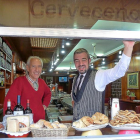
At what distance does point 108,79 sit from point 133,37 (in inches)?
39.7

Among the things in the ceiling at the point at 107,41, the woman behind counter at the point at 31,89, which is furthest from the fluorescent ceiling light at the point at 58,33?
the woman behind counter at the point at 31,89

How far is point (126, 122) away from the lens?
1.36m

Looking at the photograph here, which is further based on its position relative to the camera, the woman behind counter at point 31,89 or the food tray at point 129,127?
the woman behind counter at point 31,89

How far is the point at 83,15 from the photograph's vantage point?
2805mm

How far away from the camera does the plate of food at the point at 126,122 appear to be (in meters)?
1.32

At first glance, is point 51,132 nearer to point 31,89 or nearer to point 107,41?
point 31,89

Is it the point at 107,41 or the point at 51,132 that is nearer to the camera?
the point at 51,132

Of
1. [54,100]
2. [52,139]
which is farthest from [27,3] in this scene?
[54,100]

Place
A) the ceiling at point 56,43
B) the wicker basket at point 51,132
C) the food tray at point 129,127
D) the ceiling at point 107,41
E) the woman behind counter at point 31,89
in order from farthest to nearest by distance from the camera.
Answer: the ceiling at point 56,43 → the ceiling at point 107,41 → the woman behind counter at point 31,89 → the food tray at point 129,127 → the wicker basket at point 51,132

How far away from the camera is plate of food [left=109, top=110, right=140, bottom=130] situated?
1.32 m

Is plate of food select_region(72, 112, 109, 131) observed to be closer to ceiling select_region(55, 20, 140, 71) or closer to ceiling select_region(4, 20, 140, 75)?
ceiling select_region(55, 20, 140, 71)

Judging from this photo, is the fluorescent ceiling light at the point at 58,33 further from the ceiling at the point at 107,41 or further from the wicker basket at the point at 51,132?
the wicker basket at the point at 51,132

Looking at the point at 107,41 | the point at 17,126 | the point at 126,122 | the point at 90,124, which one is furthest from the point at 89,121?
the point at 107,41

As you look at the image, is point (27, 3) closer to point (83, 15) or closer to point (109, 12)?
point (83, 15)
